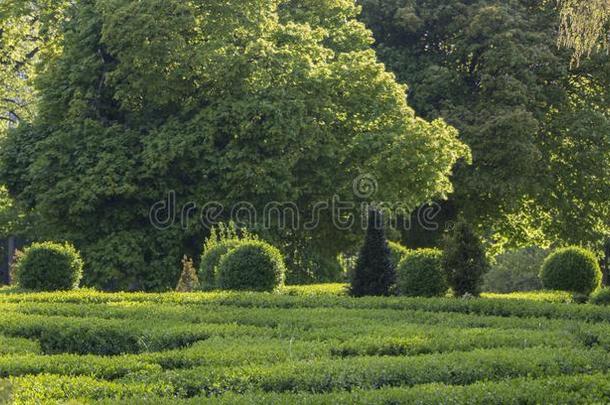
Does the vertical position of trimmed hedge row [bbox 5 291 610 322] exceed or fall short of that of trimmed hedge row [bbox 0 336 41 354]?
it exceeds it

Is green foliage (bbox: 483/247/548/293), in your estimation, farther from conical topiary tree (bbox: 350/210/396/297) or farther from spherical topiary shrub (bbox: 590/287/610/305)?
conical topiary tree (bbox: 350/210/396/297)

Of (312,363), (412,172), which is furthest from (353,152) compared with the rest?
(312,363)

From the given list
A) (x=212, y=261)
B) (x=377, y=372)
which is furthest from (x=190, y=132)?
(x=377, y=372)

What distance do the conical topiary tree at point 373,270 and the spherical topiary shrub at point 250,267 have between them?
1.80m

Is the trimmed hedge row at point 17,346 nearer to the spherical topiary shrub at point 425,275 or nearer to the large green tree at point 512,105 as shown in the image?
the spherical topiary shrub at point 425,275

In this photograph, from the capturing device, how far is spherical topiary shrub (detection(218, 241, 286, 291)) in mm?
19922

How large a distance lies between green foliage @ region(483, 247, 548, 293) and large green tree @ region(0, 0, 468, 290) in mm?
15985

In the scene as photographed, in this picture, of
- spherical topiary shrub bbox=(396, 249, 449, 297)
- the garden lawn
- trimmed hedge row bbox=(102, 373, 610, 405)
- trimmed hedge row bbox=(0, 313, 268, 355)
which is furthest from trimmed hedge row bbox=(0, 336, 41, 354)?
spherical topiary shrub bbox=(396, 249, 449, 297)

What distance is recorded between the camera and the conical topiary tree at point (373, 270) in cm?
1953

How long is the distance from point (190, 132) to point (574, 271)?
34.4ft

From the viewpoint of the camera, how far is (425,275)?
19.5 meters

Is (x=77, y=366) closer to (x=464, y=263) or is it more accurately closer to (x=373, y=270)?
(x=373, y=270)

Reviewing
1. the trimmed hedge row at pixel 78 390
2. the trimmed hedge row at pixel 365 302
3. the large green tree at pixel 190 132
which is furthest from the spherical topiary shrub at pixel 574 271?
the trimmed hedge row at pixel 78 390

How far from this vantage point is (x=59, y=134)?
26703 millimetres
